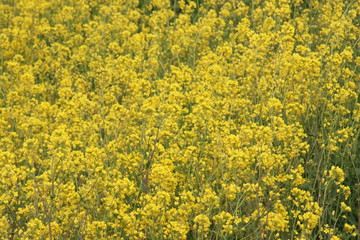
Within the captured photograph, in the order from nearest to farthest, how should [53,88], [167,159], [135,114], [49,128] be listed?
[167,159] → [135,114] → [49,128] → [53,88]

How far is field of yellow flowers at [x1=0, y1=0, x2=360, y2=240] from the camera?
359cm

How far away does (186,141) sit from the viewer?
434cm

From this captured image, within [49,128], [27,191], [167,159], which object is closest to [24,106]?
[49,128]

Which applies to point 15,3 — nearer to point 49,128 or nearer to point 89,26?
point 89,26

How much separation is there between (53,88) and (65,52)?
0.89 meters

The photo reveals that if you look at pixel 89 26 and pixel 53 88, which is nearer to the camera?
pixel 53 88

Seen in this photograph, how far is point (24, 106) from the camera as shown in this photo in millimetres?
5535

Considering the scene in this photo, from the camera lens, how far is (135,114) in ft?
15.8

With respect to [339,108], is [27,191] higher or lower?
lower

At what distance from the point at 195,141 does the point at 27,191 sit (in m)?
1.15

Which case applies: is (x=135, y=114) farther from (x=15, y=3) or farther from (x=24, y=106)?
(x=15, y=3)

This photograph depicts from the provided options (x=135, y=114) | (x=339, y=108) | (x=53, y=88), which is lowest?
(x=53, y=88)

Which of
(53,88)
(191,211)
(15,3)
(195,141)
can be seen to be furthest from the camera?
(15,3)

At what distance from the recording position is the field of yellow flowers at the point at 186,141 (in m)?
3.59
